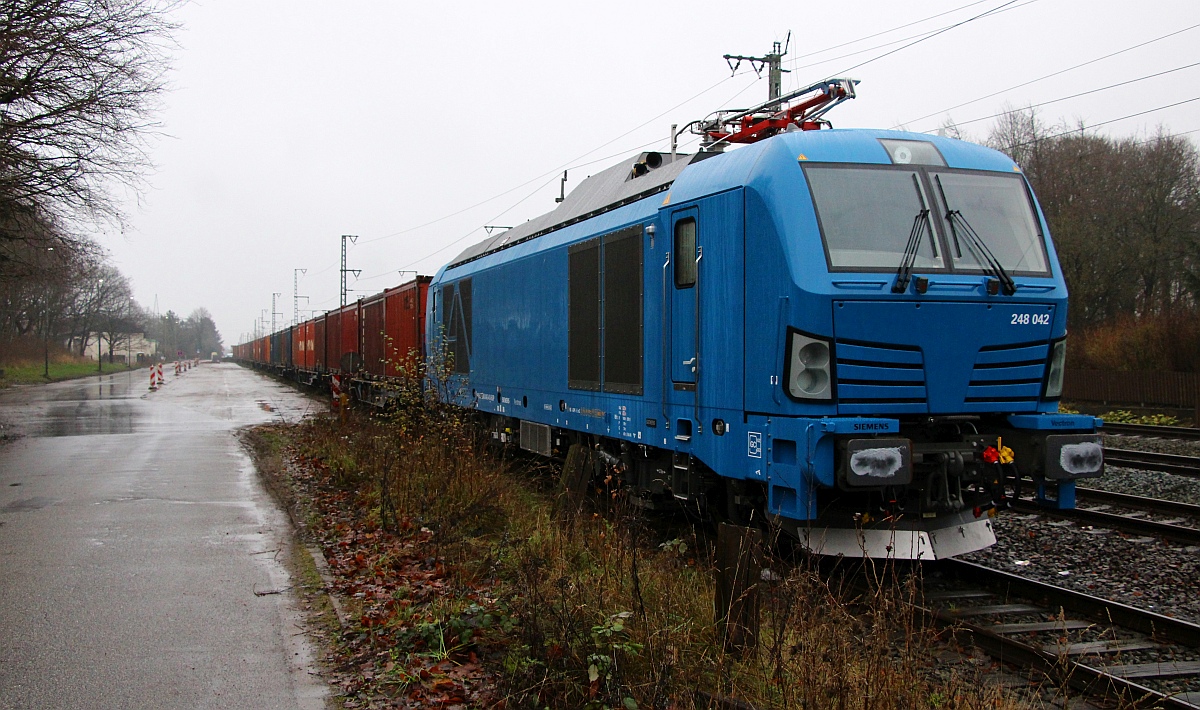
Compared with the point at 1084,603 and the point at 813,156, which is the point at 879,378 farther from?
the point at 1084,603

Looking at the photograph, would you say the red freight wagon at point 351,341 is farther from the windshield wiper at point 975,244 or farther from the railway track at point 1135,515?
the windshield wiper at point 975,244

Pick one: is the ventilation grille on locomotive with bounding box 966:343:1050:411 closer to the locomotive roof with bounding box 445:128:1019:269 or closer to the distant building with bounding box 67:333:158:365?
the locomotive roof with bounding box 445:128:1019:269

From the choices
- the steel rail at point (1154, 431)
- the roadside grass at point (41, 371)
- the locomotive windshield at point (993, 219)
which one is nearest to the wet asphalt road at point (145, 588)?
the locomotive windshield at point (993, 219)

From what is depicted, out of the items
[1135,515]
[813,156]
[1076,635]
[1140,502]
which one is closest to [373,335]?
[1140,502]

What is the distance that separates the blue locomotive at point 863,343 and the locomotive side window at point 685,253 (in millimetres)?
24

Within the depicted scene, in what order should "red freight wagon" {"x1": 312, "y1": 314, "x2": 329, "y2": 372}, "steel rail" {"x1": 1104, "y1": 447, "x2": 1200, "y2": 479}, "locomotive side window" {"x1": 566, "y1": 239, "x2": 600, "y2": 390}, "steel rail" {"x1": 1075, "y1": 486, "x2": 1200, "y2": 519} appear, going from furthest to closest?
1. "red freight wagon" {"x1": 312, "y1": 314, "x2": 329, "y2": 372}
2. "steel rail" {"x1": 1104, "y1": 447, "x2": 1200, "y2": 479}
3. "steel rail" {"x1": 1075, "y1": 486, "x2": 1200, "y2": 519}
4. "locomotive side window" {"x1": 566, "y1": 239, "x2": 600, "y2": 390}

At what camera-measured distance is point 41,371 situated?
211 ft

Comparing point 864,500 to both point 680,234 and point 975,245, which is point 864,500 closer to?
point 975,245

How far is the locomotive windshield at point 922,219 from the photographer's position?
6.41 meters

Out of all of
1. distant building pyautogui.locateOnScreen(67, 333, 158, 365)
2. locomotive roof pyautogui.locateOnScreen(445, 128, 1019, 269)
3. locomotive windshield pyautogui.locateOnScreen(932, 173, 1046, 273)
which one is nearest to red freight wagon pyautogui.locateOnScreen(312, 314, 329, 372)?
locomotive roof pyautogui.locateOnScreen(445, 128, 1019, 269)

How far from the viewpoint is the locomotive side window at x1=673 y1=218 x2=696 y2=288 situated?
294 inches

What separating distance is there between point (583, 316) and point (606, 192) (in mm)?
1433

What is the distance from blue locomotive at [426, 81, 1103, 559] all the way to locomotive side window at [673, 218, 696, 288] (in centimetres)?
2

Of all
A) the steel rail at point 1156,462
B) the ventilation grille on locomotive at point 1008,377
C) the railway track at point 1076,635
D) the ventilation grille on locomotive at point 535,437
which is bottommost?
the railway track at point 1076,635
